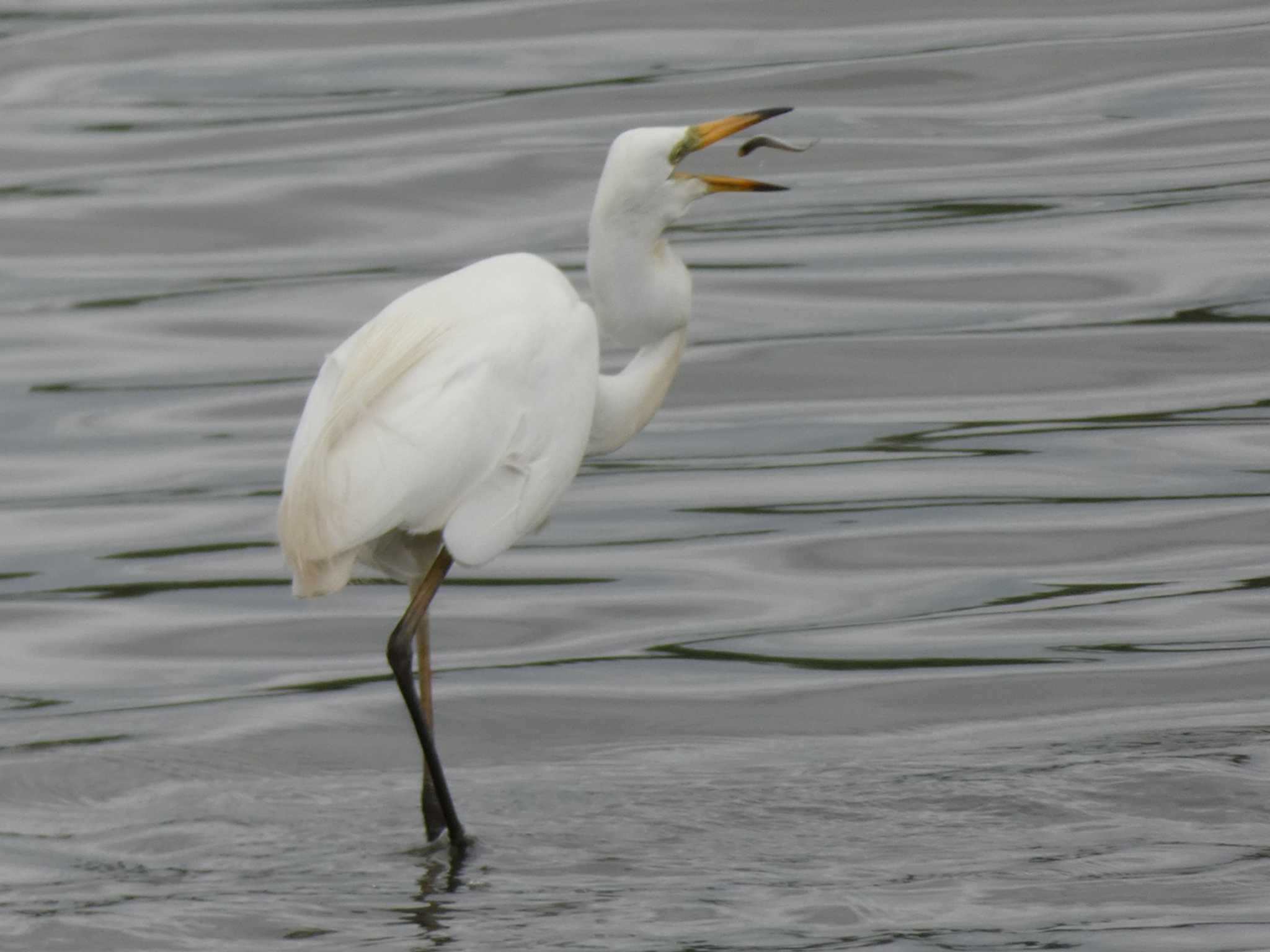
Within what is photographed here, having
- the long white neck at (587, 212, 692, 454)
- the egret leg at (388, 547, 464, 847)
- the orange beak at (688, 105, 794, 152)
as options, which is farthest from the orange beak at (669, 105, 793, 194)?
the egret leg at (388, 547, 464, 847)

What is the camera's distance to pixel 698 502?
359 inches

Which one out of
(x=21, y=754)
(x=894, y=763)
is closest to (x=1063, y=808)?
(x=894, y=763)

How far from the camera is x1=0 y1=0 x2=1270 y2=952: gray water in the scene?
5.38 m

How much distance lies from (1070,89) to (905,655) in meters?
8.23

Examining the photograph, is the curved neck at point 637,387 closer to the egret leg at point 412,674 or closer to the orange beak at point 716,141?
the orange beak at point 716,141

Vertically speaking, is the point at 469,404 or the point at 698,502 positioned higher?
the point at 469,404

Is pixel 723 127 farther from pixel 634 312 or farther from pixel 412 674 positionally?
pixel 412 674

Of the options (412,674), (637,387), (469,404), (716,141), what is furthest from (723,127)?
(412,674)

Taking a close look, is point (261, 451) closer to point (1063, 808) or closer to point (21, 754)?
point (21, 754)

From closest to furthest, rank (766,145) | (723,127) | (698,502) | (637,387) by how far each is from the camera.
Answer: (723,127)
(766,145)
(637,387)
(698,502)

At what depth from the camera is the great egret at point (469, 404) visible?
215 inches

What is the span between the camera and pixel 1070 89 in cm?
1500

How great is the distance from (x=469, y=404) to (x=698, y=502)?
11.9 ft

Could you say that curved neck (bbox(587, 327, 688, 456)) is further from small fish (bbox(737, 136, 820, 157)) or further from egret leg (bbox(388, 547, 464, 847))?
egret leg (bbox(388, 547, 464, 847))
